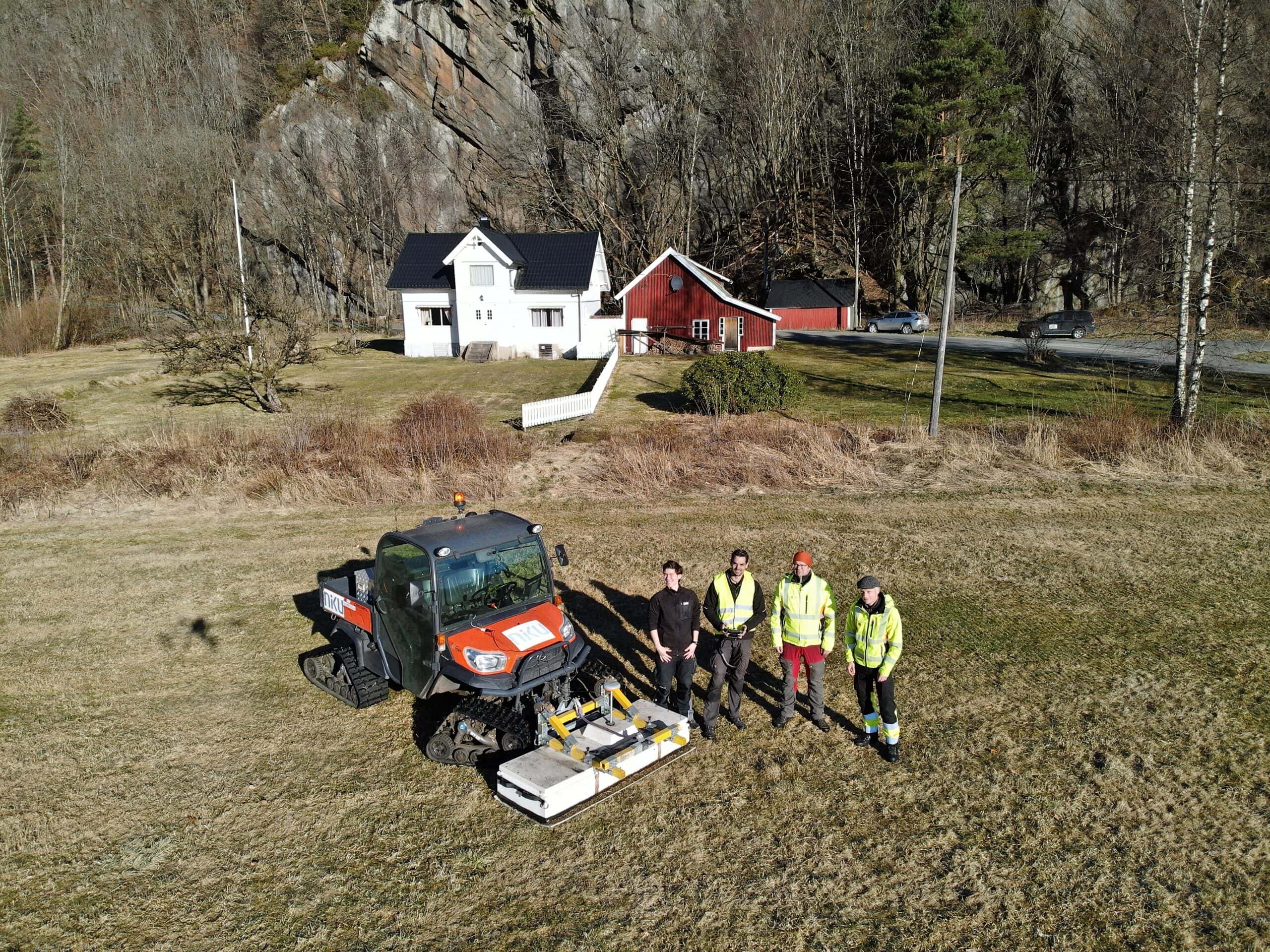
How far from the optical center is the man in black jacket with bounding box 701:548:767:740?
7.93 meters

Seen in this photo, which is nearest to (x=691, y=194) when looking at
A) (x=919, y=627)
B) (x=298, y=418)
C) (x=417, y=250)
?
(x=417, y=250)

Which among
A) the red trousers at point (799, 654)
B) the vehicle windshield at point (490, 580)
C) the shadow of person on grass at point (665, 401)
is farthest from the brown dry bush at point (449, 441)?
the red trousers at point (799, 654)

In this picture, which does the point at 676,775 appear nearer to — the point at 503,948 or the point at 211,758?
the point at 503,948

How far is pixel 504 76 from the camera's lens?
69.8 metres

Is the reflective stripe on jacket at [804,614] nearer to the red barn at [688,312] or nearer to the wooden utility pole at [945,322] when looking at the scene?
the wooden utility pole at [945,322]

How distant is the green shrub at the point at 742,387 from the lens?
25672 mm

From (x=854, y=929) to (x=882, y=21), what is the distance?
6859cm

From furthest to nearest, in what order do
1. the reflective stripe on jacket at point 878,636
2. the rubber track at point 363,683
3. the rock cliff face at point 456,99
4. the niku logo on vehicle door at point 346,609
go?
the rock cliff face at point 456,99
the rubber track at point 363,683
the niku logo on vehicle door at point 346,609
the reflective stripe on jacket at point 878,636

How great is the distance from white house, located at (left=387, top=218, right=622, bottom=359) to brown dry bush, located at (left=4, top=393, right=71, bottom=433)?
753 inches

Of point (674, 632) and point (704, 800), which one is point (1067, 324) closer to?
point (674, 632)

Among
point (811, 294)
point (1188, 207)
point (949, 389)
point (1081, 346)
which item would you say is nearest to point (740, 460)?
point (1188, 207)

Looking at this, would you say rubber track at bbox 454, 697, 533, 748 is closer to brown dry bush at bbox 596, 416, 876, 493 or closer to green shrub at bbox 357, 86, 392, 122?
brown dry bush at bbox 596, 416, 876, 493

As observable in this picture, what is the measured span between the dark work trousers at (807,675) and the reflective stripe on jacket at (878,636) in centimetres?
48

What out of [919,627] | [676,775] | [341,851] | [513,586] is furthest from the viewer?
[919,627]
